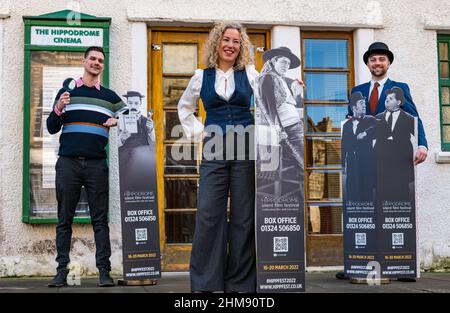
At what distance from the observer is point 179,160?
7.06 meters

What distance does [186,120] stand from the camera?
15.3 feet

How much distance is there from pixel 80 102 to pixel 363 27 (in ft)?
10.8

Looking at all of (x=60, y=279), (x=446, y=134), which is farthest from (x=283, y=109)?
(x=446, y=134)

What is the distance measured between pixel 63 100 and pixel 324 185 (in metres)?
3.13

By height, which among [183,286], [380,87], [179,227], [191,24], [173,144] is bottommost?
[183,286]

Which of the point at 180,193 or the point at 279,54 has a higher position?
the point at 279,54

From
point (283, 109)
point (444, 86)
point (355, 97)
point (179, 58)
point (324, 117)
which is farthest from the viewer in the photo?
point (444, 86)

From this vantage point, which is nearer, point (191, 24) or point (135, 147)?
point (135, 147)

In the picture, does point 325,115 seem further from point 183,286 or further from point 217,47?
point 217,47

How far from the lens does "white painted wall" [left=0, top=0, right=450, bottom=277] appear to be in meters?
6.59

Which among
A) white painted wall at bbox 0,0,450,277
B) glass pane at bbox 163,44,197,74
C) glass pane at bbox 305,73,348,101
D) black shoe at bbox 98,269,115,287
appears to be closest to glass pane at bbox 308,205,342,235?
white painted wall at bbox 0,0,450,277
